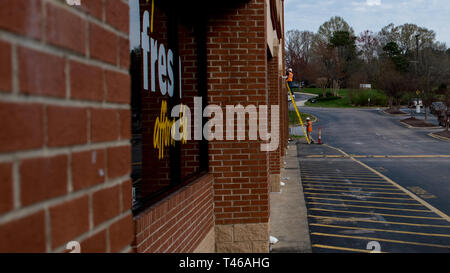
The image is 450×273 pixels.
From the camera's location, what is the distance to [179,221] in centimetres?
430

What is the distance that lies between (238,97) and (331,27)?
306ft

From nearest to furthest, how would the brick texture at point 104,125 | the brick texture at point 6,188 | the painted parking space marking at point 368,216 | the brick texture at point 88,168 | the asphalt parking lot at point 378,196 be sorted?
the brick texture at point 6,188 → the brick texture at point 88,168 → the brick texture at point 104,125 → the painted parking space marking at point 368,216 → the asphalt parking lot at point 378,196

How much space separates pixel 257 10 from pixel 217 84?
1251 mm

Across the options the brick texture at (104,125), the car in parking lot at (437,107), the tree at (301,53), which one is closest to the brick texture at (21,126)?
the brick texture at (104,125)

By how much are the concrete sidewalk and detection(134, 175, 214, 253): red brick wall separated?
200cm

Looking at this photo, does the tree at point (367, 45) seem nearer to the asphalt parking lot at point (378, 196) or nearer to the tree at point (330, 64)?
the tree at point (330, 64)

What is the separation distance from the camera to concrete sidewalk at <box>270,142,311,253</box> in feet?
24.4

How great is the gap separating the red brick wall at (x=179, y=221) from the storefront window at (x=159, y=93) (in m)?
0.15

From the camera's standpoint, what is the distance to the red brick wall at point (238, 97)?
20.6ft

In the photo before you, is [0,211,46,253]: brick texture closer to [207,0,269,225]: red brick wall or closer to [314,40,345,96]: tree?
[207,0,269,225]: red brick wall

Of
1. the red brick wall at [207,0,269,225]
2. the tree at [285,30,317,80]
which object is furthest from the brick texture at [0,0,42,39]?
the tree at [285,30,317,80]

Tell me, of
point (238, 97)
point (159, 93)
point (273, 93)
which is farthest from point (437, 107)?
point (159, 93)

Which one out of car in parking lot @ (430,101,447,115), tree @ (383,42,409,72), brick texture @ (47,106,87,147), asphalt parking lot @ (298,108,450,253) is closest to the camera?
brick texture @ (47,106,87,147)
